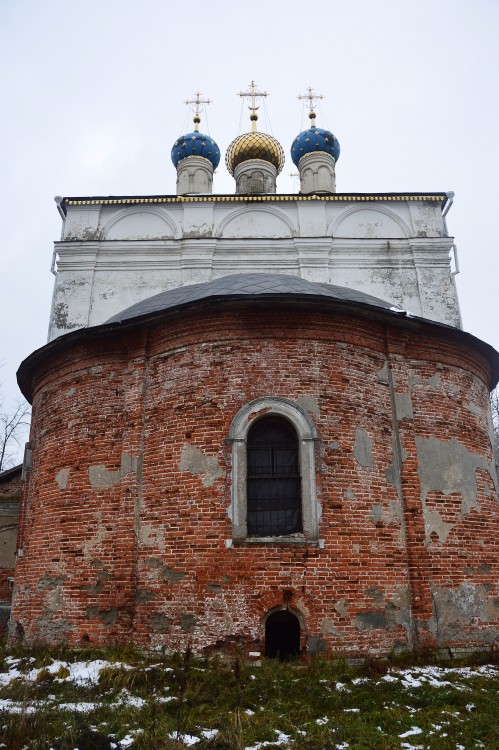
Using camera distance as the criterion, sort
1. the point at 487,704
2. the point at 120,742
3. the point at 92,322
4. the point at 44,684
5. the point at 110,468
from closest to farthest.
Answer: the point at 120,742 < the point at 487,704 < the point at 44,684 < the point at 110,468 < the point at 92,322

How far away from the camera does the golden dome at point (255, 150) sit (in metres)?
21.8

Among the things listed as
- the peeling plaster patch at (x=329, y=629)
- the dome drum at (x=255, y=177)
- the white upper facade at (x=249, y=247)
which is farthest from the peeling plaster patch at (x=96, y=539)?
the dome drum at (x=255, y=177)

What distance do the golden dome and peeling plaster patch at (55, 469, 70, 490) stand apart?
1627cm

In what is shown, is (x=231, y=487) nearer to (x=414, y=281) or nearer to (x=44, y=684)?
(x=44, y=684)

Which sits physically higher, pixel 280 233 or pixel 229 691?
pixel 280 233

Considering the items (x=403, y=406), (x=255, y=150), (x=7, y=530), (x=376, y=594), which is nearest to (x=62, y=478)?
(x=376, y=594)

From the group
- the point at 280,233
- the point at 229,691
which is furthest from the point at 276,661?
the point at 280,233

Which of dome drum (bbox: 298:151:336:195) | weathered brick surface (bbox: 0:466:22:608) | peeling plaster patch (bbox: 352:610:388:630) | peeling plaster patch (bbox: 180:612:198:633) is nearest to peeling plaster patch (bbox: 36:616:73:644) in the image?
peeling plaster patch (bbox: 180:612:198:633)

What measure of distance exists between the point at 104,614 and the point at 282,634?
193cm

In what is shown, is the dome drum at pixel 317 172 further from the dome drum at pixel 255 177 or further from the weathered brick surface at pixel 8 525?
the weathered brick surface at pixel 8 525

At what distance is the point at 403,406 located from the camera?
25.7 ft

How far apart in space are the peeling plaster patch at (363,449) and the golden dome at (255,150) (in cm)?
1641

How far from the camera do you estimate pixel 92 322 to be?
1655 cm

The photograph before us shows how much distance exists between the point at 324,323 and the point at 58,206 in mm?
13075
